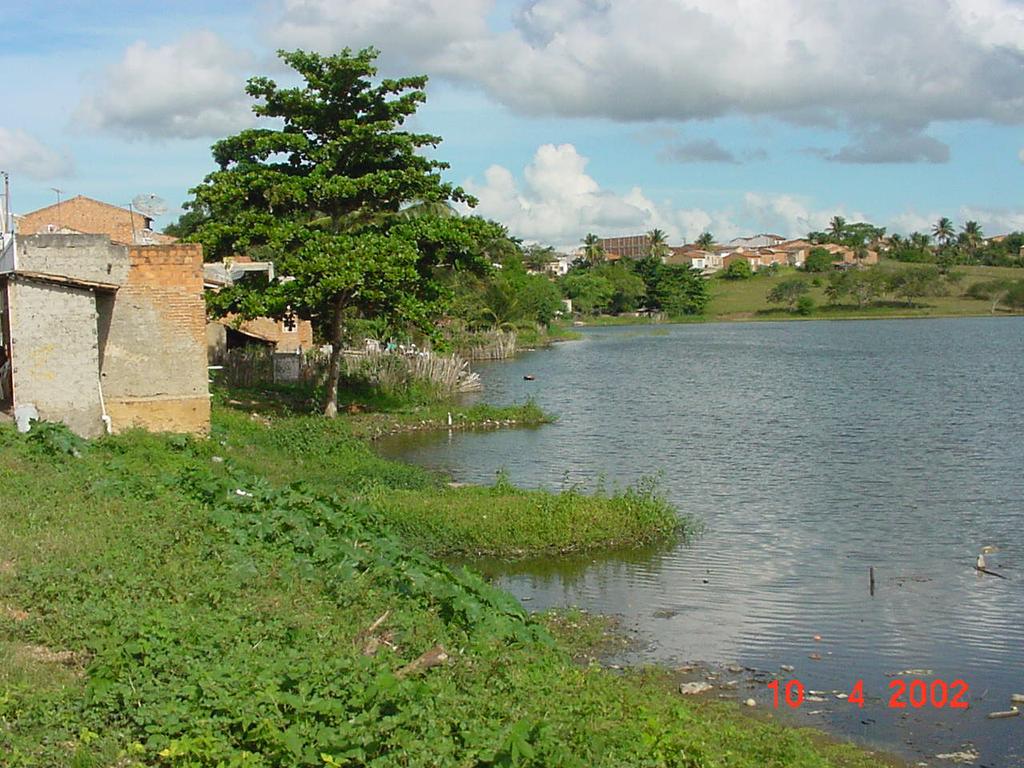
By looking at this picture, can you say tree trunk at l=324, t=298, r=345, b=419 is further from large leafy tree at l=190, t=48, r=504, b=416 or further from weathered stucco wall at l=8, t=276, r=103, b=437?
weathered stucco wall at l=8, t=276, r=103, b=437

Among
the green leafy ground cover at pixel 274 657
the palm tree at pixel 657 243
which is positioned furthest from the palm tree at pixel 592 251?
the green leafy ground cover at pixel 274 657

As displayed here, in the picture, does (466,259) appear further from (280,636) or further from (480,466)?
(280,636)

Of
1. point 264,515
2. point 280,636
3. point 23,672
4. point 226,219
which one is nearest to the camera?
point 23,672

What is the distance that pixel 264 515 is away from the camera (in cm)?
1181

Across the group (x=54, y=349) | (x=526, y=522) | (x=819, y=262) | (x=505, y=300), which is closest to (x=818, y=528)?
(x=526, y=522)

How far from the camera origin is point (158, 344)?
2061 cm

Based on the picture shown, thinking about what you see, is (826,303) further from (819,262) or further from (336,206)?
(336,206)

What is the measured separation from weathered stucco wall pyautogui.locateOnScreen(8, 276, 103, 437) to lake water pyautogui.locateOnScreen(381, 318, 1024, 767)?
294 inches

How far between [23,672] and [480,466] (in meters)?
16.9

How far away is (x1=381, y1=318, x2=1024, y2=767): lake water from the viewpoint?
37.3 ft

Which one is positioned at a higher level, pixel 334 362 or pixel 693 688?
pixel 334 362

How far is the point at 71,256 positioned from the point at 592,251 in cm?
12613

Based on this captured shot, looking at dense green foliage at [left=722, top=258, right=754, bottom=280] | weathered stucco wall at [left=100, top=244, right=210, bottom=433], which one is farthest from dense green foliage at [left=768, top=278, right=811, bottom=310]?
weathered stucco wall at [left=100, top=244, right=210, bottom=433]

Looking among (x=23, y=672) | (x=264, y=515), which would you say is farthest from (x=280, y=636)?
(x=264, y=515)
